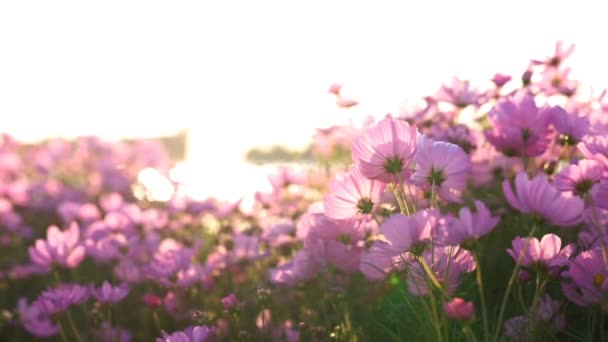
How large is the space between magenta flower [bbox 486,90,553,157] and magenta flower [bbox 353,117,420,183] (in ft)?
1.22

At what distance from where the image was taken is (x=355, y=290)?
6.88 feet

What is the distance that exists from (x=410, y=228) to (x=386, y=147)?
189mm

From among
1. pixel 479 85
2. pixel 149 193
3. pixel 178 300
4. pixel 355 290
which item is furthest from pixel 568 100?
pixel 149 193

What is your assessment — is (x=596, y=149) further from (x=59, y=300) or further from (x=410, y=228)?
(x=59, y=300)

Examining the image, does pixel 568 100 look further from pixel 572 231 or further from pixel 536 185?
pixel 536 185

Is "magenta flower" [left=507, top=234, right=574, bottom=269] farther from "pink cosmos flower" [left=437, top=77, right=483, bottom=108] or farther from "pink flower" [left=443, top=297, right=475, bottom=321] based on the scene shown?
"pink cosmos flower" [left=437, top=77, right=483, bottom=108]

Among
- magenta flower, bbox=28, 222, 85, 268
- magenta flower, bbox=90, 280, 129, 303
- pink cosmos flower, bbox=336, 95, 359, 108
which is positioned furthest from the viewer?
pink cosmos flower, bbox=336, 95, 359, 108

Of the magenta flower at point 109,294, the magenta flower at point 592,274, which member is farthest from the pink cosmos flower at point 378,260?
the magenta flower at point 109,294

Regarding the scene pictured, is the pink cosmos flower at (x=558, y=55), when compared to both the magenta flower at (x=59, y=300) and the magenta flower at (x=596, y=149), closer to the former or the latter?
the magenta flower at (x=596, y=149)

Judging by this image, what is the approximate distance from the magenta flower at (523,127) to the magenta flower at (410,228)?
49cm

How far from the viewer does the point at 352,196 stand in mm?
1384

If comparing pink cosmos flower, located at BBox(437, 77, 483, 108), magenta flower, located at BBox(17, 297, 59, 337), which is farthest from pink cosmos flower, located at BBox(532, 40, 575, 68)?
magenta flower, located at BBox(17, 297, 59, 337)

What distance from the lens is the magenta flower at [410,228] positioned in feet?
3.91

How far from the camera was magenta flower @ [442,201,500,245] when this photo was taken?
47.7 inches
